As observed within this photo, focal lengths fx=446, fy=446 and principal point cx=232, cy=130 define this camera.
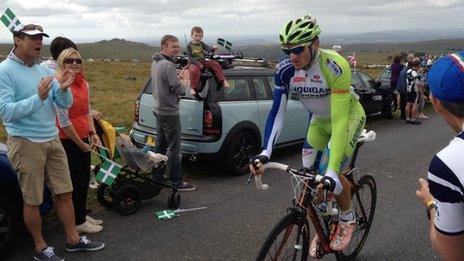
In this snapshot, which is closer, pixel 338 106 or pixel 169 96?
pixel 338 106

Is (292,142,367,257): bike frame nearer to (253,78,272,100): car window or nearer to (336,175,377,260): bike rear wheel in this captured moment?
(336,175,377,260): bike rear wheel

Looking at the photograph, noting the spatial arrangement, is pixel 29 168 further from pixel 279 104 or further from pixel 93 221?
pixel 279 104

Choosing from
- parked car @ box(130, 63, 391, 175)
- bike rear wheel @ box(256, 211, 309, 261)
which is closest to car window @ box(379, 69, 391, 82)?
parked car @ box(130, 63, 391, 175)

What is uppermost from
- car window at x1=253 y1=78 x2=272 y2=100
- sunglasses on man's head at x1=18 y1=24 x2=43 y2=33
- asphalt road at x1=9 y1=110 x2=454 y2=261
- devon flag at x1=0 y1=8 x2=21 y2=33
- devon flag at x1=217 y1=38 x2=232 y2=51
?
devon flag at x1=0 y1=8 x2=21 y2=33

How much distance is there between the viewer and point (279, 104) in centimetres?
388

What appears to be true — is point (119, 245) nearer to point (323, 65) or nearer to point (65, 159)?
point (65, 159)

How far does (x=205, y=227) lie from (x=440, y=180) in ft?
13.1

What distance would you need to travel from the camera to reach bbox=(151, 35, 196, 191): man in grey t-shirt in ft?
20.5

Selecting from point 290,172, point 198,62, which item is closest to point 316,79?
point 290,172

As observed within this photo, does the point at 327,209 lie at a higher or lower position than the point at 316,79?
lower

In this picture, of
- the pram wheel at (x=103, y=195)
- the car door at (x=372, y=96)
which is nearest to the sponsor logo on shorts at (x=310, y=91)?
the pram wheel at (x=103, y=195)

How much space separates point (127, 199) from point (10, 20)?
2.51 meters

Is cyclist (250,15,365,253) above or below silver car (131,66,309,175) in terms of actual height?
above

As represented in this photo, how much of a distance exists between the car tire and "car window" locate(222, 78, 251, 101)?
147 inches
